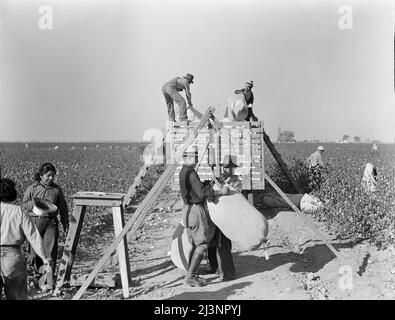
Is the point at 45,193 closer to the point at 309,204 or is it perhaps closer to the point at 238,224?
the point at 238,224

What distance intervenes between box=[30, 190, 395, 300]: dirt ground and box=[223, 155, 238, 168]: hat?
1.49 metres

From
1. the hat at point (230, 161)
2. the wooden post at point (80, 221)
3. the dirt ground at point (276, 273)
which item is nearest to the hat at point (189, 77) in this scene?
the hat at point (230, 161)

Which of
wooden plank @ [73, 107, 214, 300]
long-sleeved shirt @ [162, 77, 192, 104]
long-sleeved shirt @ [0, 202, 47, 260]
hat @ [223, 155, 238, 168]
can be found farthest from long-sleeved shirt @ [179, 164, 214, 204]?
long-sleeved shirt @ [162, 77, 192, 104]

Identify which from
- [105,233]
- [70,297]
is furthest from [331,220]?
[70,297]

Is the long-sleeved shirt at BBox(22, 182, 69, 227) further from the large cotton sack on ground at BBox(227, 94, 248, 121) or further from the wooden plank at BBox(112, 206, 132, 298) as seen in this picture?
the large cotton sack on ground at BBox(227, 94, 248, 121)

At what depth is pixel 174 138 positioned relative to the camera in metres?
8.77

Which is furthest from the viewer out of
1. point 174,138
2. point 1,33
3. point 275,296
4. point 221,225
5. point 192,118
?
point 192,118

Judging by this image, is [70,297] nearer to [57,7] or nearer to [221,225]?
[221,225]

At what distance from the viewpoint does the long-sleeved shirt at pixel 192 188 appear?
5.75 metres

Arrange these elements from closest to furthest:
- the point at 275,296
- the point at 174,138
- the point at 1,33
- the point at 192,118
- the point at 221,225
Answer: the point at 275,296
the point at 221,225
the point at 1,33
the point at 174,138
the point at 192,118

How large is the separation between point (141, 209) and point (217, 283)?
1.41 m

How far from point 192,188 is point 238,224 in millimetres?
770

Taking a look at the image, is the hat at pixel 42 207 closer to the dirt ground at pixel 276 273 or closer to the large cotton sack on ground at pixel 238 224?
the dirt ground at pixel 276 273

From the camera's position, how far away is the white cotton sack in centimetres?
1032
